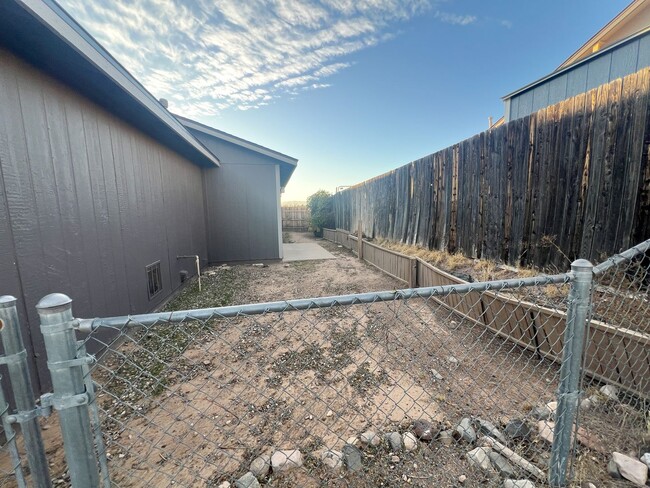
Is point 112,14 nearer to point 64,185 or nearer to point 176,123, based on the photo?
point 176,123

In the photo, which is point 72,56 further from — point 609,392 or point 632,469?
point 609,392

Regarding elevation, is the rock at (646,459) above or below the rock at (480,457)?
above

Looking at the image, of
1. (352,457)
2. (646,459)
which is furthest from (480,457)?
(646,459)

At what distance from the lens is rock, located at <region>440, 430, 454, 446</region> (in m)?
1.65

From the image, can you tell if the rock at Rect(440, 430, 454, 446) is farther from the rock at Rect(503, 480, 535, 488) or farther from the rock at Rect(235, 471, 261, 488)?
the rock at Rect(235, 471, 261, 488)

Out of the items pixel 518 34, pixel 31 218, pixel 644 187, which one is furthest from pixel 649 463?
pixel 518 34

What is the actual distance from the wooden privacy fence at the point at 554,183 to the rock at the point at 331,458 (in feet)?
10.2

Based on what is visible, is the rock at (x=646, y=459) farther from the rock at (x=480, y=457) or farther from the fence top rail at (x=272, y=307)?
the fence top rail at (x=272, y=307)

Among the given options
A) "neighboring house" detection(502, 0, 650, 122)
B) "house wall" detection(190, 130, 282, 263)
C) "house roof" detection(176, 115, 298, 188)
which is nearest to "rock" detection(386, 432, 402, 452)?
"house wall" detection(190, 130, 282, 263)

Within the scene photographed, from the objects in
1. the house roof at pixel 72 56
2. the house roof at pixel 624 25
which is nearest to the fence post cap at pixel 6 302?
the house roof at pixel 72 56

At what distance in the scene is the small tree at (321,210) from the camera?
585 inches

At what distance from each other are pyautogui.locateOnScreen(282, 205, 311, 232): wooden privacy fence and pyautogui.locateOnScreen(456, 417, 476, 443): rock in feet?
55.0

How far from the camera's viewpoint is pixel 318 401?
2111mm

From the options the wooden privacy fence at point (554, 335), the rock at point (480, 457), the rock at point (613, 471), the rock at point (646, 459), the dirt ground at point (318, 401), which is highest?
the wooden privacy fence at point (554, 335)
